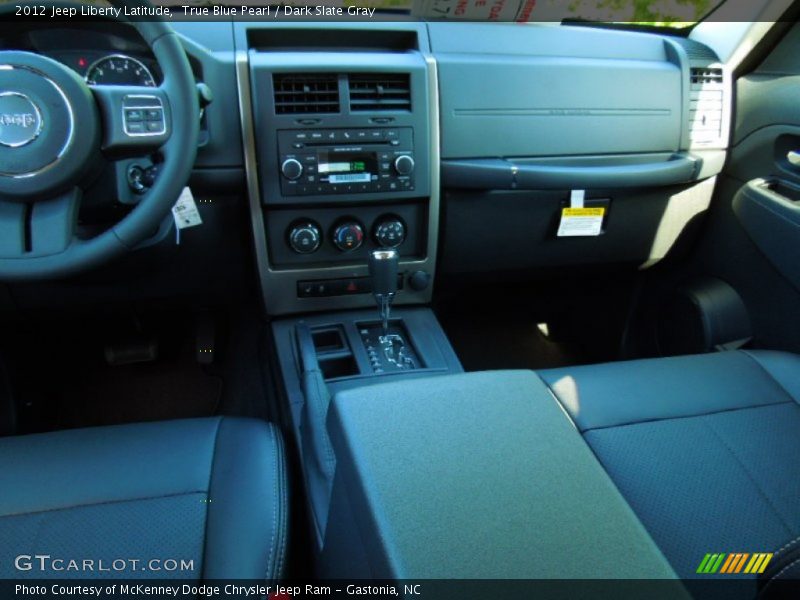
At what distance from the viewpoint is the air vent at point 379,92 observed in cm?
129

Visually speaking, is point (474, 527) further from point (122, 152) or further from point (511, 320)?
point (511, 320)

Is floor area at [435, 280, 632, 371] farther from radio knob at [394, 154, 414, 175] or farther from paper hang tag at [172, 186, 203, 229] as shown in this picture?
paper hang tag at [172, 186, 203, 229]

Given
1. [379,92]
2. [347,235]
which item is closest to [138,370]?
[347,235]

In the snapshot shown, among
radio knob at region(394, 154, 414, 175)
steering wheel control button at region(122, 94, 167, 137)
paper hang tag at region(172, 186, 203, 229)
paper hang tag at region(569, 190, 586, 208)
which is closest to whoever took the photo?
steering wheel control button at region(122, 94, 167, 137)

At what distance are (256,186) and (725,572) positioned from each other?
3.61 ft

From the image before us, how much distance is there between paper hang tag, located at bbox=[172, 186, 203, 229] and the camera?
1242mm

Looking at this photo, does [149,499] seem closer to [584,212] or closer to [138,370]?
[138,370]

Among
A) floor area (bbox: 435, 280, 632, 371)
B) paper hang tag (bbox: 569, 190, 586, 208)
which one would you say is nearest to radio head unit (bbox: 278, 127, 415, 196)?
paper hang tag (bbox: 569, 190, 586, 208)

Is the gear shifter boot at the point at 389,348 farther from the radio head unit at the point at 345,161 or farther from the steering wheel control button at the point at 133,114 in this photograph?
the steering wheel control button at the point at 133,114

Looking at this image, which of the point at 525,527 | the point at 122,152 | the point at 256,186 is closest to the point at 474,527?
the point at 525,527

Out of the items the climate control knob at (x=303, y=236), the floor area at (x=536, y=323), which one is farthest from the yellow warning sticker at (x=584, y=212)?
the climate control knob at (x=303, y=236)

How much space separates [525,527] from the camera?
0.59m

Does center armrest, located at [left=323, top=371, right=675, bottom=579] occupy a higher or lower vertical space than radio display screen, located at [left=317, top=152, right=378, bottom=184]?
lower

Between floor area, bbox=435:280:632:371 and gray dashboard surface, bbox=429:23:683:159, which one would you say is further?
floor area, bbox=435:280:632:371
